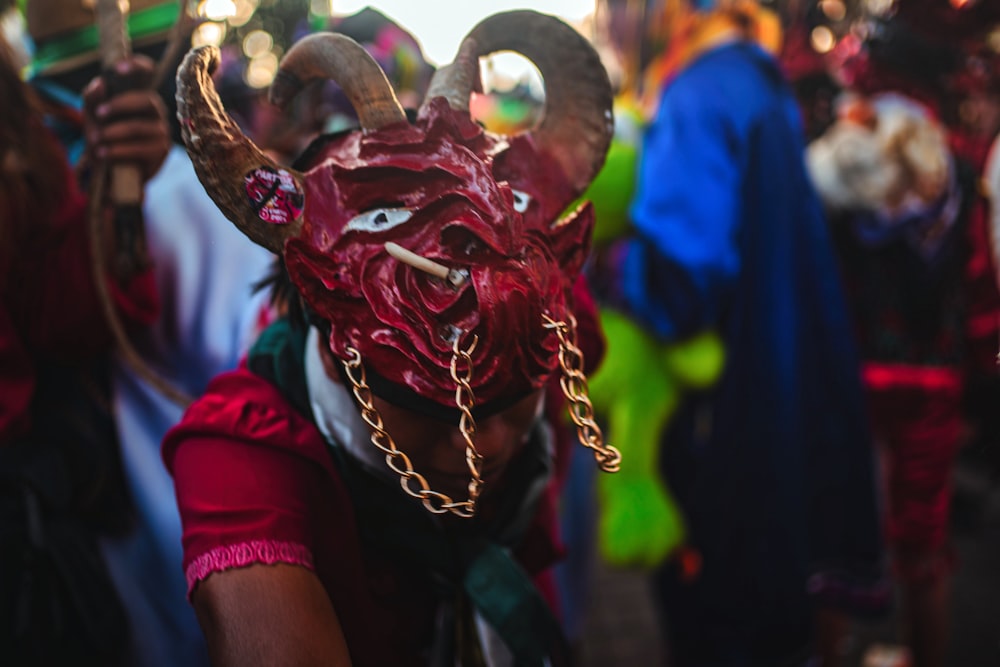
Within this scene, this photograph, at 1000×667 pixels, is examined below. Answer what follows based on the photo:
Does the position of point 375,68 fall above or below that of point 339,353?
above

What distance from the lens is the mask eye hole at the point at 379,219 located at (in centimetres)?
83

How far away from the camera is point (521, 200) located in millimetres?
905

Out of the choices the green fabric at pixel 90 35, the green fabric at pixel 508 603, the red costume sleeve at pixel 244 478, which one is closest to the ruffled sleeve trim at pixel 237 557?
the red costume sleeve at pixel 244 478

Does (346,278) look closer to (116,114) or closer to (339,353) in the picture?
(339,353)

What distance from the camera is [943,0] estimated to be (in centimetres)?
236

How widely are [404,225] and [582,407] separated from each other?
30 centimetres

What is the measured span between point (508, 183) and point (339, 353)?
29cm

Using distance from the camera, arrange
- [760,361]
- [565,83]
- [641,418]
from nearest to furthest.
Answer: [565,83], [760,361], [641,418]

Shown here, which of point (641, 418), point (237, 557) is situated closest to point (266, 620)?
point (237, 557)

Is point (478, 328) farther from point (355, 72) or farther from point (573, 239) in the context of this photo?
point (355, 72)

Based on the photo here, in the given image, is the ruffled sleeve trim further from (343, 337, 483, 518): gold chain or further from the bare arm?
(343, 337, 483, 518): gold chain

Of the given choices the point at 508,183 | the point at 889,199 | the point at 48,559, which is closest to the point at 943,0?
the point at 889,199

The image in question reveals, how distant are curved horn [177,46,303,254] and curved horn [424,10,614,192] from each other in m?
0.32

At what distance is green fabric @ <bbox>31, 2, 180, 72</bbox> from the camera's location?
162 cm
